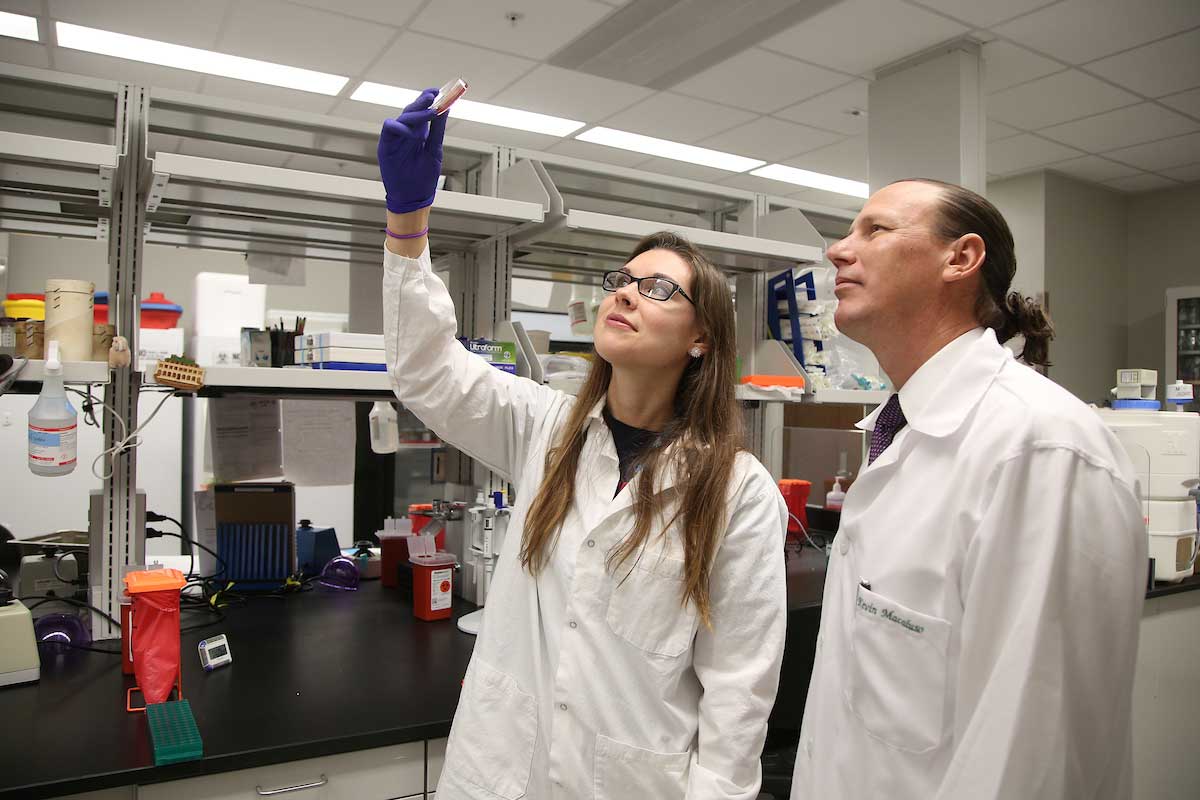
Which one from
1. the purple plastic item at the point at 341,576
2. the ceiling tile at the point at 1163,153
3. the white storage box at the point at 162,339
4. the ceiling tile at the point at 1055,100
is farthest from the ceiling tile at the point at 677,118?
the purple plastic item at the point at 341,576

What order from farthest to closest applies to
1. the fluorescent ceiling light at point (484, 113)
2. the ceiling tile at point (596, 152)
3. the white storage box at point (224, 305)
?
1. the ceiling tile at point (596, 152)
2. the white storage box at point (224, 305)
3. the fluorescent ceiling light at point (484, 113)

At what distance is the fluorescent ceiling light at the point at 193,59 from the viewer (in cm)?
Answer: 375

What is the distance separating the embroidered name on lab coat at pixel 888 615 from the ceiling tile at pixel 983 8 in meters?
3.18

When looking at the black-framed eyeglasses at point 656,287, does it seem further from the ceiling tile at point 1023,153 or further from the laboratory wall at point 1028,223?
the laboratory wall at point 1028,223

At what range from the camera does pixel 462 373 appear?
4.08 feet

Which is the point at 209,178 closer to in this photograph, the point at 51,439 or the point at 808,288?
the point at 51,439

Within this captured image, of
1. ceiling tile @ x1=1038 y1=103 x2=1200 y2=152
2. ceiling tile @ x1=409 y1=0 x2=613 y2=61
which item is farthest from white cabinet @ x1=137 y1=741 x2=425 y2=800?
ceiling tile @ x1=1038 y1=103 x2=1200 y2=152

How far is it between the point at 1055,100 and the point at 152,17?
4498 millimetres

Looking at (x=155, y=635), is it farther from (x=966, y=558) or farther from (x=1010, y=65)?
(x=1010, y=65)

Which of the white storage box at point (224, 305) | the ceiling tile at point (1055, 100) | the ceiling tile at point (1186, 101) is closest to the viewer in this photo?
the ceiling tile at point (1055, 100)

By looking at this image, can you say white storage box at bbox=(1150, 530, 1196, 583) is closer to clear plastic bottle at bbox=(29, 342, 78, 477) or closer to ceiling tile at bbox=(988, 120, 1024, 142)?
ceiling tile at bbox=(988, 120, 1024, 142)

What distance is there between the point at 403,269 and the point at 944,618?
0.85 metres

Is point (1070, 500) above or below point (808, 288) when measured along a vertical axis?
below

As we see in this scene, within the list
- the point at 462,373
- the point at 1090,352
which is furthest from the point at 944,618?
the point at 1090,352
